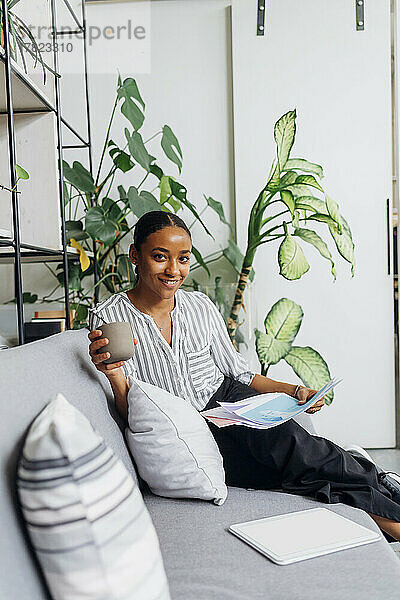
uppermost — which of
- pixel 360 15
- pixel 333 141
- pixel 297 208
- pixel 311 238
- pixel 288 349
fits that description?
pixel 360 15

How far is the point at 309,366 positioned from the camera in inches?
127

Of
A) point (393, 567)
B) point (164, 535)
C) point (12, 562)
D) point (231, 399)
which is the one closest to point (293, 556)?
point (393, 567)

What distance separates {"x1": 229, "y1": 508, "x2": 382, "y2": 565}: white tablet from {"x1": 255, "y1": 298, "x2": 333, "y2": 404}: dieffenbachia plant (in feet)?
5.16

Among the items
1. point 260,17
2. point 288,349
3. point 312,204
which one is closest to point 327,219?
point 312,204

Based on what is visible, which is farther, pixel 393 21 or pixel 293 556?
pixel 393 21

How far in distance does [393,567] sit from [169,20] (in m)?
3.07

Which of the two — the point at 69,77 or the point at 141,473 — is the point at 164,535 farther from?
the point at 69,77

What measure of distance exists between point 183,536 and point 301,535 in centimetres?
26

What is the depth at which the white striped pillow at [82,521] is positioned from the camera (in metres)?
0.94

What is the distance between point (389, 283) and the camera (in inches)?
140

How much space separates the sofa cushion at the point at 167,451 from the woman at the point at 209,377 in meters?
0.10

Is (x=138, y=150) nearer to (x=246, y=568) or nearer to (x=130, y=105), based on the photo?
(x=130, y=105)

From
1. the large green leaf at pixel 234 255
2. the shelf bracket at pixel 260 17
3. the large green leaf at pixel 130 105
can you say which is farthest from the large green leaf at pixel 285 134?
the shelf bracket at pixel 260 17

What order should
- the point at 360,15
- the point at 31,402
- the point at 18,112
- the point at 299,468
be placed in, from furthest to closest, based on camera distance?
the point at 360,15, the point at 18,112, the point at 299,468, the point at 31,402
